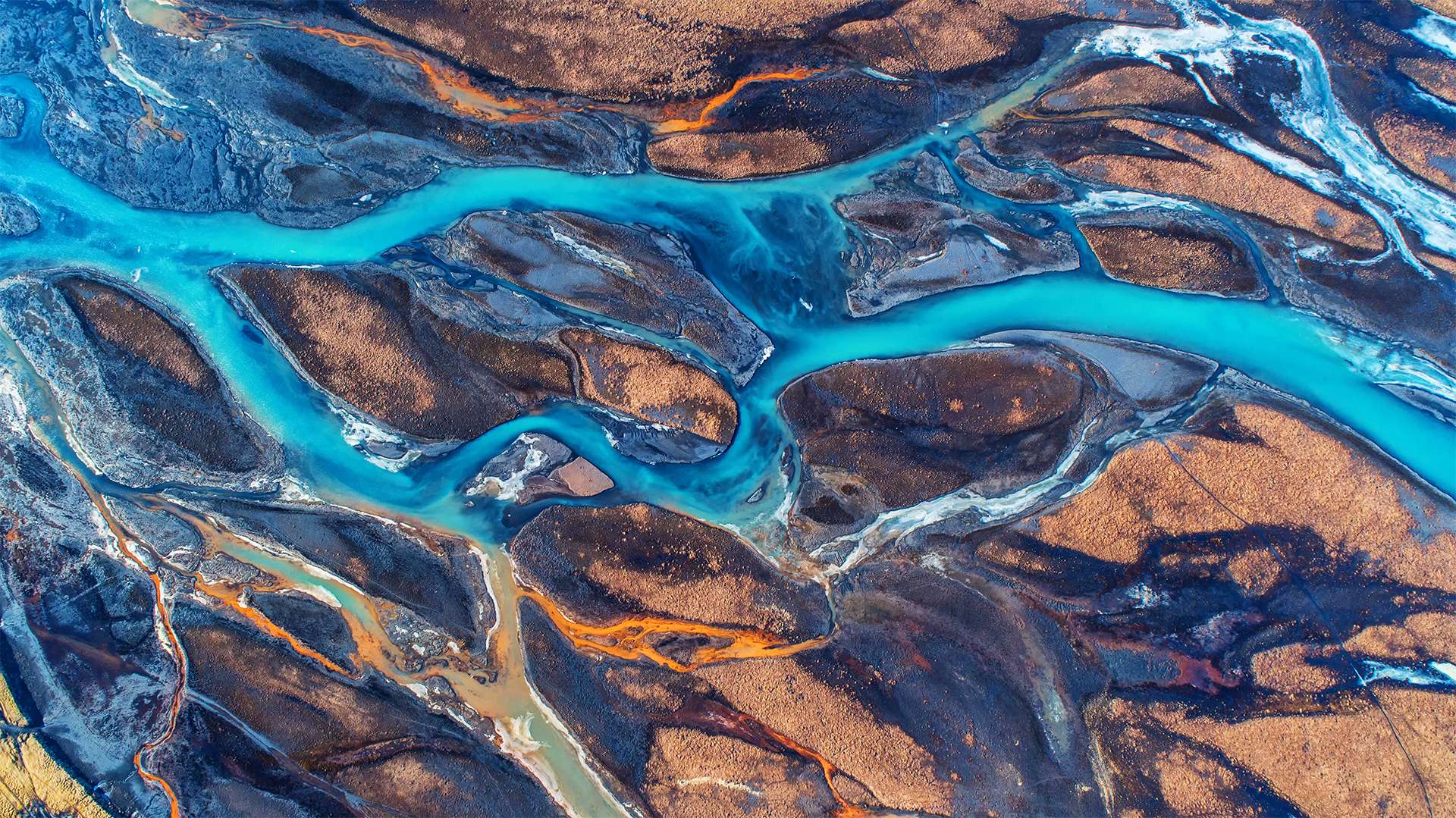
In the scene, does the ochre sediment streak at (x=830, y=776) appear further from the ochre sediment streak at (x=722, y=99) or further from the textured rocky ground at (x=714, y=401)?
the ochre sediment streak at (x=722, y=99)

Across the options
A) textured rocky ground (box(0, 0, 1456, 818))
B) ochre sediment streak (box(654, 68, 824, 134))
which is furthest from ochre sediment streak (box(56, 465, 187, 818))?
ochre sediment streak (box(654, 68, 824, 134))

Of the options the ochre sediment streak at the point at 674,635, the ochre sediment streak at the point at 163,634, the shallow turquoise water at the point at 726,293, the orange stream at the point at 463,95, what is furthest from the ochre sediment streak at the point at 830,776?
the orange stream at the point at 463,95

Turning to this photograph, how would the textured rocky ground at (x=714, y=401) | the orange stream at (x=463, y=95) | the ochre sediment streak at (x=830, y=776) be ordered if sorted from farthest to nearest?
the orange stream at (x=463, y=95)
the textured rocky ground at (x=714, y=401)
the ochre sediment streak at (x=830, y=776)

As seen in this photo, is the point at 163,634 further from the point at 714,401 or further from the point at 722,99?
the point at 722,99

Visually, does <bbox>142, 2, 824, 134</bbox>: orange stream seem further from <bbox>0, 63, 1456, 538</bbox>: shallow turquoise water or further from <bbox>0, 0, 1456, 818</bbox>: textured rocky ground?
<bbox>0, 63, 1456, 538</bbox>: shallow turquoise water

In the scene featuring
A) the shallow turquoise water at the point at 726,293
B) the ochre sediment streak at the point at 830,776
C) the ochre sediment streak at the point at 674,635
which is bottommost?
the ochre sediment streak at the point at 830,776

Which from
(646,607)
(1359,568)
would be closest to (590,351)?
(646,607)

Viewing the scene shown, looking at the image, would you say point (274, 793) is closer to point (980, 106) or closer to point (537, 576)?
point (537, 576)
